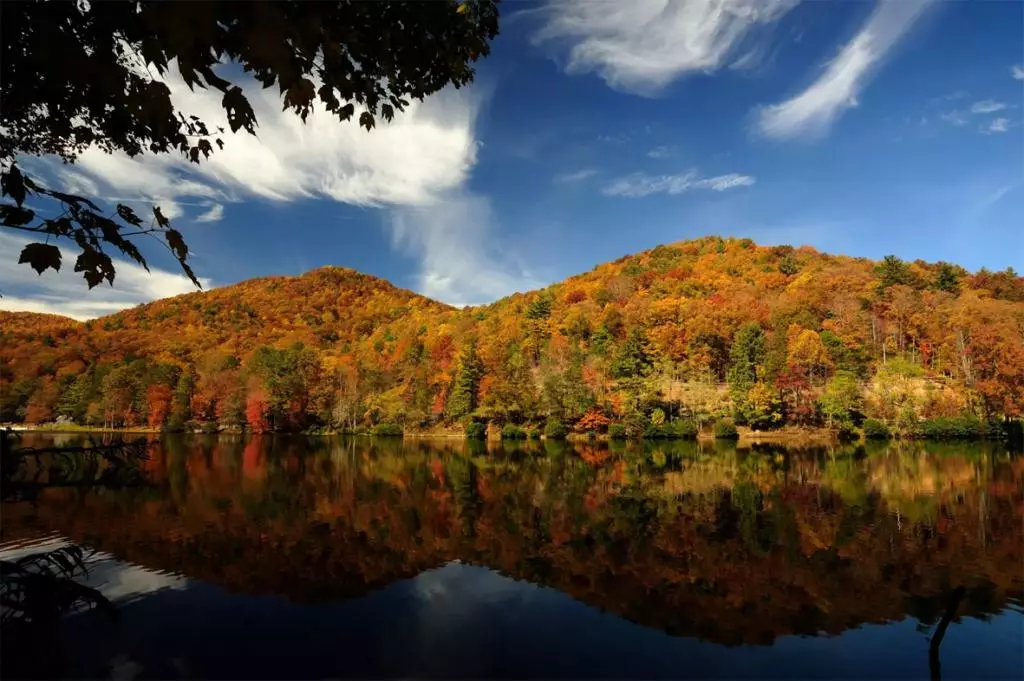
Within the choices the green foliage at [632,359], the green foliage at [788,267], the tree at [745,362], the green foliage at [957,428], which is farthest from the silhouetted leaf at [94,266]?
the green foliage at [788,267]

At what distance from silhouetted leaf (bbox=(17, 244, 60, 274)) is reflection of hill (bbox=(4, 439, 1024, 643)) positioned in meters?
9.34

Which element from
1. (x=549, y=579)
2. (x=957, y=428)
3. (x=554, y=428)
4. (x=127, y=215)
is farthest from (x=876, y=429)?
(x=127, y=215)

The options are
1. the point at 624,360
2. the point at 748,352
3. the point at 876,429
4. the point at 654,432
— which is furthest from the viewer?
the point at 624,360

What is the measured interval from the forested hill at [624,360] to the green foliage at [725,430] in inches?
97.3

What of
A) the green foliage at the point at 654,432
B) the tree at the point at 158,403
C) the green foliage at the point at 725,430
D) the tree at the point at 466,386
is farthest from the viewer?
the tree at the point at 158,403

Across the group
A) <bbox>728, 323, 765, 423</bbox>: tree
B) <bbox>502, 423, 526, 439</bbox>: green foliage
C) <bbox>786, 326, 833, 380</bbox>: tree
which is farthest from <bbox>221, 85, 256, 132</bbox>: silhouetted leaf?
<bbox>786, 326, 833, 380</bbox>: tree

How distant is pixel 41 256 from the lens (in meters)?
3.27

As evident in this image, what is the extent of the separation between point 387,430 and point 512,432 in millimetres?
19859

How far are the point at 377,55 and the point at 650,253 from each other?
140517 millimetres

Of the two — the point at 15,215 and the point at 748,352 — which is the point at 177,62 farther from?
the point at 748,352

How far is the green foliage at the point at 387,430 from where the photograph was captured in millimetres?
69875

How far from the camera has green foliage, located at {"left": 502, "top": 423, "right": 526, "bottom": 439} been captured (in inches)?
2363

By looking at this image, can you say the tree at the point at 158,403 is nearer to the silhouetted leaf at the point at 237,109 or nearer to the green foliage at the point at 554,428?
the green foliage at the point at 554,428

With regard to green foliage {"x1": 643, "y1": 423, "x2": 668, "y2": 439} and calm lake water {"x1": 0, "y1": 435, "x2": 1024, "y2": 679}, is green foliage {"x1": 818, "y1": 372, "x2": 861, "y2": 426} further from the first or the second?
calm lake water {"x1": 0, "y1": 435, "x2": 1024, "y2": 679}
